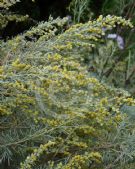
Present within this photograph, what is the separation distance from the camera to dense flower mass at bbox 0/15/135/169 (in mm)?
1542

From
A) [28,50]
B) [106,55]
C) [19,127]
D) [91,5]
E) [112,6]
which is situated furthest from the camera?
[91,5]

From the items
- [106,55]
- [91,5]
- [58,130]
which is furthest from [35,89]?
[91,5]

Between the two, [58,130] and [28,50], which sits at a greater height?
[28,50]

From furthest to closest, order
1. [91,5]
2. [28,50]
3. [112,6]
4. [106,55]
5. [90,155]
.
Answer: [91,5] → [112,6] → [106,55] → [28,50] → [90,155]

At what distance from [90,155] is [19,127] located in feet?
1.07

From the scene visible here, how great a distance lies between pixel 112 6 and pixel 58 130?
208 centimetres

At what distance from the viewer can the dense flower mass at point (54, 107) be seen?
5.06 ft

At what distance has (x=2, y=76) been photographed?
1442 mm

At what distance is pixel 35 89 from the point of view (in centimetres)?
149

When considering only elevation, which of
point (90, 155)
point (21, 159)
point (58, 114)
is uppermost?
point (58, 114)

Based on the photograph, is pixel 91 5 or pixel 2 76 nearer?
pixel 2 76

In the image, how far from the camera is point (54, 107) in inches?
69.4

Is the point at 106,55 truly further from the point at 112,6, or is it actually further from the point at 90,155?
the point at 90,155

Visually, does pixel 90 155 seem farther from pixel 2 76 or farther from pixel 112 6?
pixel 112 6
